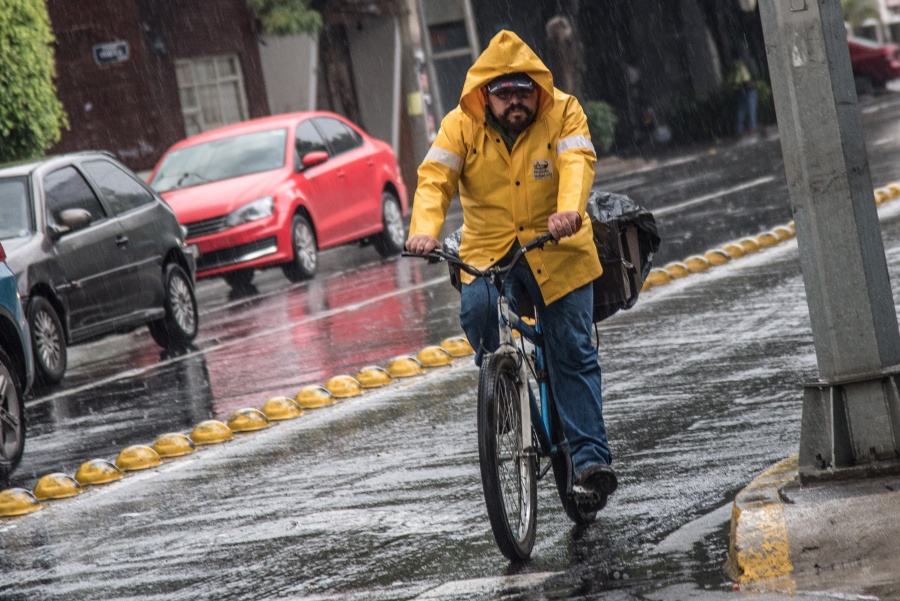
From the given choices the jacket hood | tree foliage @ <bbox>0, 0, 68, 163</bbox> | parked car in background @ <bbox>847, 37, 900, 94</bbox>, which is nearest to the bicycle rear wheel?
the jacket hood

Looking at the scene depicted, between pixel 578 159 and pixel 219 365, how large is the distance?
7152 mm

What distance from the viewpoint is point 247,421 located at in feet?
31.8

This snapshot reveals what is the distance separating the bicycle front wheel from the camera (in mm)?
5691

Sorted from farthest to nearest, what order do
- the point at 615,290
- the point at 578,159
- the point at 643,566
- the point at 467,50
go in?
the point at 467,50 → the point at 615,290 → the point at 578,159 → the point at 643,566

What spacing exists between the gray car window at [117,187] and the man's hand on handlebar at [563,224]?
8675 millimetres

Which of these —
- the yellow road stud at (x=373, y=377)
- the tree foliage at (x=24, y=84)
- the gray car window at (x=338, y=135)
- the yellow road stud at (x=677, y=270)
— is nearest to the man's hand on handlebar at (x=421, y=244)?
the yellow road stud at (x=373, y=377)

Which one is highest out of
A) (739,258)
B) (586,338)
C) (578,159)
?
(578,159)

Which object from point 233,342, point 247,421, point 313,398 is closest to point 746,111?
point 233,342

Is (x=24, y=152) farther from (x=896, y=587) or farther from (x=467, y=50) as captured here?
(x=467, y=50)

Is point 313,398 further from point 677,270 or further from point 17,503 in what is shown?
point 677,270

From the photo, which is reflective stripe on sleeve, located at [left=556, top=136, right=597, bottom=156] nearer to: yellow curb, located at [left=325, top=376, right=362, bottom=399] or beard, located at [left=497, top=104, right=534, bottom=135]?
beard, located at [left=497, top=104, right=534, bottom=135]

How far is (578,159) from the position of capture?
20.0 ft

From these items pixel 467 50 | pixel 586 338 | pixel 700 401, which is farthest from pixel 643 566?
pixel 467 50

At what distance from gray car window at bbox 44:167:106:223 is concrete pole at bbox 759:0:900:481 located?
8338mm
